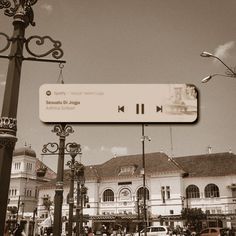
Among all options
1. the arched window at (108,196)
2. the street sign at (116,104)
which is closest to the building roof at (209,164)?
the arched window at (108,196)

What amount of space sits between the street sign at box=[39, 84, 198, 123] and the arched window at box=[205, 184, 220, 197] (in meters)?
55.7

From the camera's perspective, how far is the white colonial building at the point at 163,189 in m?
56.3

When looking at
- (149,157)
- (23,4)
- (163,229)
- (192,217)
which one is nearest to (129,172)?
(149,157)

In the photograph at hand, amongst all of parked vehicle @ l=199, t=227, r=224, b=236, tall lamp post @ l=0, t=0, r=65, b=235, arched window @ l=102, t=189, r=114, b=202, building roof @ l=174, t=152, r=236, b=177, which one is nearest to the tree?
building roof @ l=174, t=152, r=236, b=177

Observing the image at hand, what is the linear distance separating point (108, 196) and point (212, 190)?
17317 mm

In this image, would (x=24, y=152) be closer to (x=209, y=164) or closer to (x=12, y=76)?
(x=209, y=164)

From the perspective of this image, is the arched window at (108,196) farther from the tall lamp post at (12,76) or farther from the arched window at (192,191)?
the tall lamp post at (12,76)

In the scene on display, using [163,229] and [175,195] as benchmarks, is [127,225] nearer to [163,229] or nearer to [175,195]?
[175,195]

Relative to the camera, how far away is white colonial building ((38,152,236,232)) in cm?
5628

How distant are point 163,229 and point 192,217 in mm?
12122

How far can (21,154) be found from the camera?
77375 millimetres

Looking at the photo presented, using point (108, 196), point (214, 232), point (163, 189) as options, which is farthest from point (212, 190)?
point (214, 232)

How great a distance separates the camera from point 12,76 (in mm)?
5363

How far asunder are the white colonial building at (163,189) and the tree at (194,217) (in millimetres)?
1954
